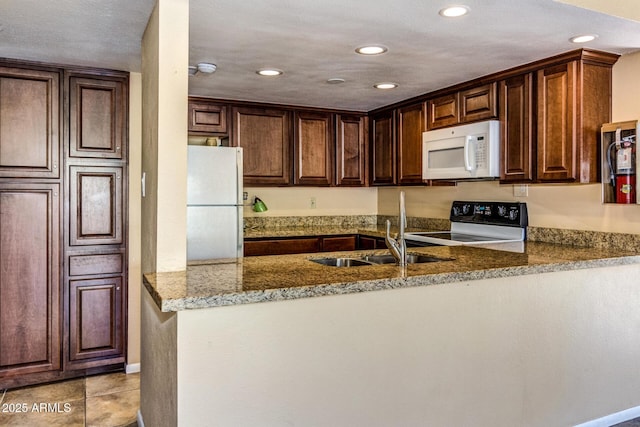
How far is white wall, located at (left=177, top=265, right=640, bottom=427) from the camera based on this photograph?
5.50ft

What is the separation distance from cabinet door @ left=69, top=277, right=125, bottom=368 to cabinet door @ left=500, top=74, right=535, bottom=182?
2779mm

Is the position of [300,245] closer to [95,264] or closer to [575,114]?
[95,264]

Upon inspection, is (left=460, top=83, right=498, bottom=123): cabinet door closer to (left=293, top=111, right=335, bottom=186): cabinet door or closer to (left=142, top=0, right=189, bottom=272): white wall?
(left=293, top=111, right=335, bottom=186): cabinet door

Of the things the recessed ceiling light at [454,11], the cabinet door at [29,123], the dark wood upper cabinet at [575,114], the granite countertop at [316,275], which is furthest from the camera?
the cabinet door at [29,123]

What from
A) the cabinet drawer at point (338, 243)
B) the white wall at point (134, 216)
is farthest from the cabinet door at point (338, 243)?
the white wall at point (134, 216)

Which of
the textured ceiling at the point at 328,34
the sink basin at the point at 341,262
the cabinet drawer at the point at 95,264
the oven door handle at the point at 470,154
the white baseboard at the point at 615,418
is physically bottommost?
the white baseboard at the point at 615,418

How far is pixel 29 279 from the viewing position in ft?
10.2

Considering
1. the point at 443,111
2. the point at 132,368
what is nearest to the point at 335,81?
the point at 443,111

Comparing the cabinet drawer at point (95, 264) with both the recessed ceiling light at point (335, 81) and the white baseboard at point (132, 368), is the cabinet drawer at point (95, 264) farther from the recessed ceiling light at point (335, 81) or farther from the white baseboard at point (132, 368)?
the recessed ceiling light at point (335, 81)

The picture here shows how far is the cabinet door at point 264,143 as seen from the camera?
166 inches

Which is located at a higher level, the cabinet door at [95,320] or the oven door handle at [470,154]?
the oven door handle at [470,154]

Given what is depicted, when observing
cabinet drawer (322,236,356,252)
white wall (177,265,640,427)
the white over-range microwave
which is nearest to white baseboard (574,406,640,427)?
white wall (177,265,640,427)

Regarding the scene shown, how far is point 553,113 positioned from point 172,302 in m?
2.52

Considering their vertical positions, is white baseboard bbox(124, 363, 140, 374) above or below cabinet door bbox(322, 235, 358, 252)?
below
